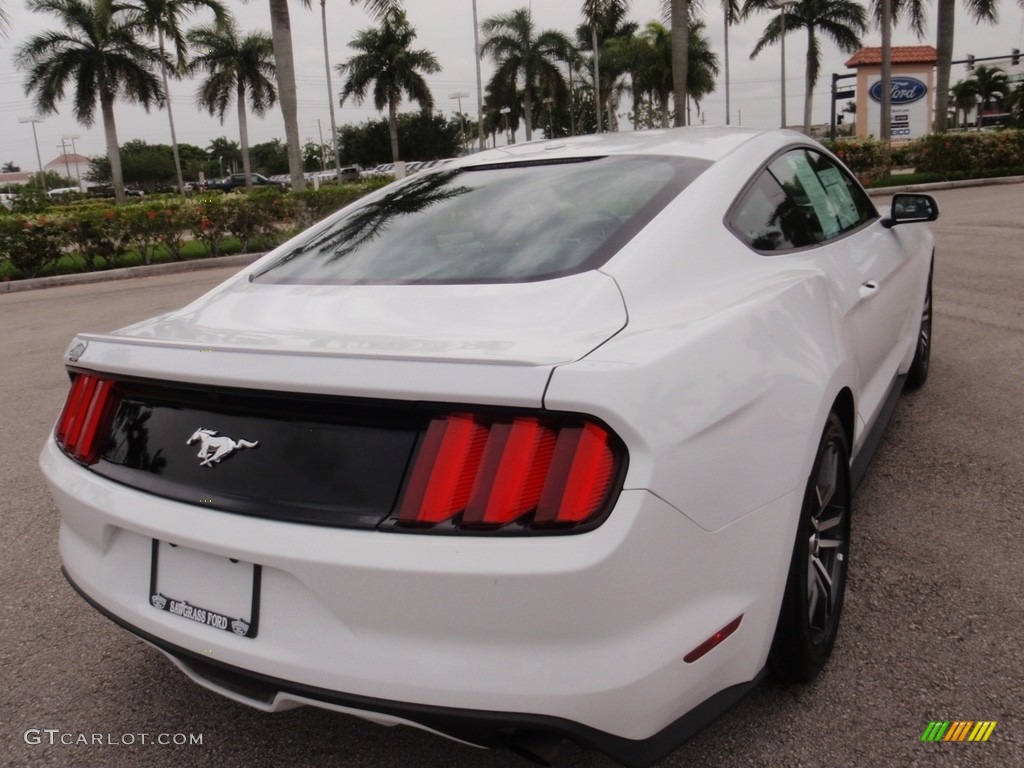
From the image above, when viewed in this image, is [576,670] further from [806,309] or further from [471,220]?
[471,220]

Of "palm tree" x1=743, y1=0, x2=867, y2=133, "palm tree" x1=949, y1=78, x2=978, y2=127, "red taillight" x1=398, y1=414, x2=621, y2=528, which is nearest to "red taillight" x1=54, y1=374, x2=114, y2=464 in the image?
"red taillight" x1=398, y1=414, x2=621, y2=528

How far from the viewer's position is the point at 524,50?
52.7 meters

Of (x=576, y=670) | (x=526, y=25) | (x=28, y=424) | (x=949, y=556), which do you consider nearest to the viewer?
(x=576, y=670)

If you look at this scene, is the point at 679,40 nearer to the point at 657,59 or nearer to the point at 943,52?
the point at 943,52

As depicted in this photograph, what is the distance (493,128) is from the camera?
63531 millimetres

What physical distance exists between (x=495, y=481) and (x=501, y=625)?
25 centimetres

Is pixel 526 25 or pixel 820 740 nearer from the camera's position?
pixel 820 740

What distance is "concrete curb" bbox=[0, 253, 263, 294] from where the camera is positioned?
13.7 metres

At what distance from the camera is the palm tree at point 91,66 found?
32.6m

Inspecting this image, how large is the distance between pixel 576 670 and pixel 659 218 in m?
1.23

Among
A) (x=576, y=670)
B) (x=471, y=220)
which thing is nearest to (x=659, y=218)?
(x=471, y=220)

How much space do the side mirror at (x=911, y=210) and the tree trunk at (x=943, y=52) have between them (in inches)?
980

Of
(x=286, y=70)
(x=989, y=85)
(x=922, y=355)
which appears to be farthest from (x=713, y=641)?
(x=989, y=85)

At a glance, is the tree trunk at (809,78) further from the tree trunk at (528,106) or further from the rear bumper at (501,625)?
the rear bumper at (501,625)
